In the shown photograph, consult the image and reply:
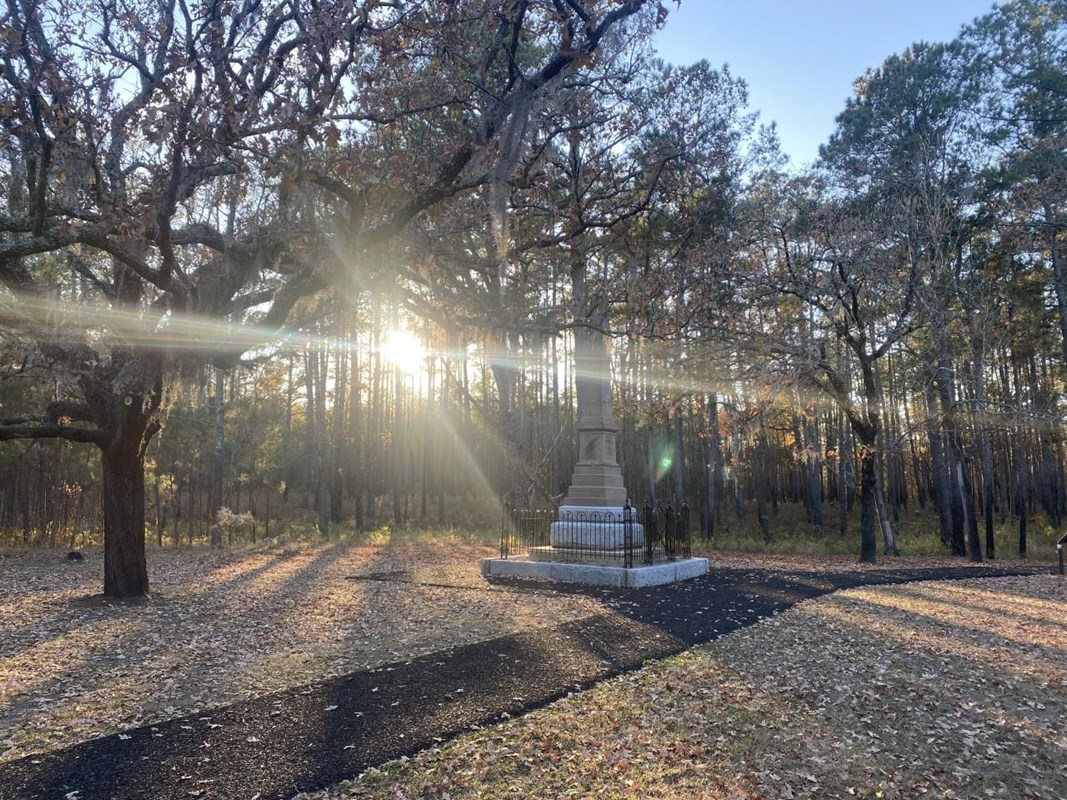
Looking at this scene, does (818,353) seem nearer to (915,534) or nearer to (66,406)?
(66,406)

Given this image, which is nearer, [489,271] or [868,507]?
[489,271]

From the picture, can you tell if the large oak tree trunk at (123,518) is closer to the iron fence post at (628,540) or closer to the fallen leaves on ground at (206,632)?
the fallen leaves on ground at (206,632)

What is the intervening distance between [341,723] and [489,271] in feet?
20.7

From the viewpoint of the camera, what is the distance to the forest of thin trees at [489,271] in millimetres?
5762

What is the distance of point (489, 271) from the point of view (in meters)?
9.51

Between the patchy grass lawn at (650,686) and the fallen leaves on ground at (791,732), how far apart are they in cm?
2

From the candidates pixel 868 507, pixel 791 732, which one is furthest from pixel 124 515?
pixel 868 507

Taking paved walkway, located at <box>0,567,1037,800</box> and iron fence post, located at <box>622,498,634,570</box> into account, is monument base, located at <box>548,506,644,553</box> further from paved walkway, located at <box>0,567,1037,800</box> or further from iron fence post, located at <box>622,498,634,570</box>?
paved walkway, located at <box>0,567,1037,800</box>

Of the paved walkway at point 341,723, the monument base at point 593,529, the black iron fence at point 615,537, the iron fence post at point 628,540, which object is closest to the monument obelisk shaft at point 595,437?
the monument base at point 593,529

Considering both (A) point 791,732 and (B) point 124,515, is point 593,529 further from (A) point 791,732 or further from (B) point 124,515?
(A) point 791,732

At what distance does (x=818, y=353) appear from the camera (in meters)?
15.3

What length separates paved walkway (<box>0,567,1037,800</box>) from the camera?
3643 millimetres

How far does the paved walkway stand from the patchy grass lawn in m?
0.23

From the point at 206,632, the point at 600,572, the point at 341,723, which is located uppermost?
the point at 341,723
